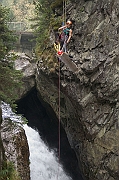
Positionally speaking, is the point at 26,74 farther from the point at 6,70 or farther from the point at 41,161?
the point at 6,70

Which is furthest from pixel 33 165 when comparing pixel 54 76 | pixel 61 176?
pixel 54 76

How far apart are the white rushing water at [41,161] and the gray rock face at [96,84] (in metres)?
3.04

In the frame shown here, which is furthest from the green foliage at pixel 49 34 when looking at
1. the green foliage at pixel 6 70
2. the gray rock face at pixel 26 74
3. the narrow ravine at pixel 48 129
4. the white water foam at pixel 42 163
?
the white water foam at pixel 42 163

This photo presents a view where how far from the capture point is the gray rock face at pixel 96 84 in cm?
1151

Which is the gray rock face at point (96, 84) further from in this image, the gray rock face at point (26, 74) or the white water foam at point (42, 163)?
the gray rock face at point (26, 74)

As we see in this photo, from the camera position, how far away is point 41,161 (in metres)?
17.4

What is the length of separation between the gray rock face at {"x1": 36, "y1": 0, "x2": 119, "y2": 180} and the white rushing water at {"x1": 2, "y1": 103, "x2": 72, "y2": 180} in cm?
304

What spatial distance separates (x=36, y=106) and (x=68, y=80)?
10019mm

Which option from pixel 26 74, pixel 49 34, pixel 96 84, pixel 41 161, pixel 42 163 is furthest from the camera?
pixel 26 74

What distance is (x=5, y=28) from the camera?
13.9 meters

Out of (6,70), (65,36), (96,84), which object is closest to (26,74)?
(6,70)

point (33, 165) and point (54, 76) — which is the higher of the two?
point (54, 76)

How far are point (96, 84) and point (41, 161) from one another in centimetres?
820

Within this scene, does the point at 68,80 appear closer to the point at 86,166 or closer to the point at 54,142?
the point at 86,166
